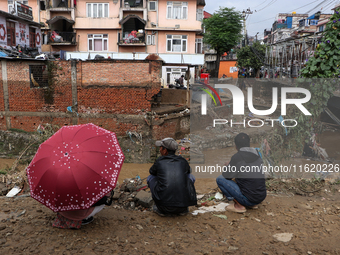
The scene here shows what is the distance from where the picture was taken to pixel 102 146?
366 centimetres

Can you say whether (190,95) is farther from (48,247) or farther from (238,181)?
(48,247)

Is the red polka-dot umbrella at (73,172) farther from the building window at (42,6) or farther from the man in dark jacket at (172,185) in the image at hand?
the building window at (42,6)

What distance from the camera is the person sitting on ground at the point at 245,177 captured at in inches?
163

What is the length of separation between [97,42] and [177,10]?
7.62 metres

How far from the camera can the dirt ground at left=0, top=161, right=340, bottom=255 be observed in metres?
3.36

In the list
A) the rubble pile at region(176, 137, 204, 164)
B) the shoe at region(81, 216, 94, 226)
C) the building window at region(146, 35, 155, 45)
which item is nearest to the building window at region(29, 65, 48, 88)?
the rubble pile at region(176, 137, 204, 164)

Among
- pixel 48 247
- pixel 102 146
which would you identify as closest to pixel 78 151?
pixel 102 146

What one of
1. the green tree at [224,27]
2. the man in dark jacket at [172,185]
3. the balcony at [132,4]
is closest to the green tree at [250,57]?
the green tree at [224,27]

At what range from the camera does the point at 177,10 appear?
24.7 m

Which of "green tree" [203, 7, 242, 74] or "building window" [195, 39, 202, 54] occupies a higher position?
"green tree" [203, 7, 242, 74]

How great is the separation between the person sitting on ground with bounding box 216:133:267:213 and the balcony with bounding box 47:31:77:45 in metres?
24.0

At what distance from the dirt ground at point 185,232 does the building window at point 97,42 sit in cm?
2275

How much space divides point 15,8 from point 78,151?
1996cm

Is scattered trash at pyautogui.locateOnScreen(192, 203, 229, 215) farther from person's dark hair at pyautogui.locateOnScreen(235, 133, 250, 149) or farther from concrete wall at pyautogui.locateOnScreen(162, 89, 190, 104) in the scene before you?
concrete wall at pyautogui.locateOnScreen(162, 89, 190, 104)
